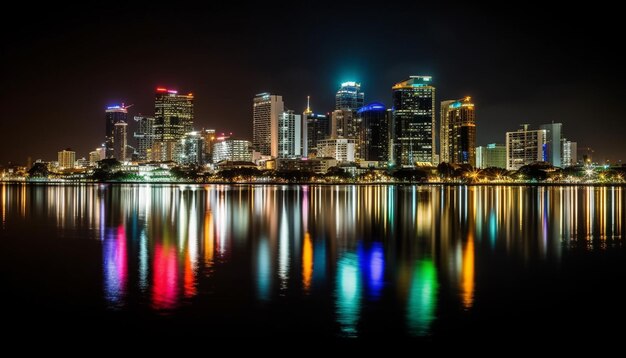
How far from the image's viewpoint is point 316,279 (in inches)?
661

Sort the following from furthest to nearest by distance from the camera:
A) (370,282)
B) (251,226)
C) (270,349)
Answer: (251,226)
(370,282)
(270,349)

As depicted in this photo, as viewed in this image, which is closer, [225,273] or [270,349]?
[270,349]

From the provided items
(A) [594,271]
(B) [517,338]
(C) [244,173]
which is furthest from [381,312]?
(C) [244,173]

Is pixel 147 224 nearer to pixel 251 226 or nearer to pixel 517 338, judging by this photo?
pixel 251 226

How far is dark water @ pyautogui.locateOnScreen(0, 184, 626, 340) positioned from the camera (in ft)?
40.0

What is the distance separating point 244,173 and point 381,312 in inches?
6439

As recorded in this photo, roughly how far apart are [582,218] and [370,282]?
88.9ft

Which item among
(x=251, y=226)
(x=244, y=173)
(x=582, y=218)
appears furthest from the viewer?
(x=244, y=173)

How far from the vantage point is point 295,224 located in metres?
33.8

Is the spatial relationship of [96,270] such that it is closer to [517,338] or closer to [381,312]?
[381,312]

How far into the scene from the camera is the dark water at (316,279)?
480 inches

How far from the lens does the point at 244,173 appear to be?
174875 mm

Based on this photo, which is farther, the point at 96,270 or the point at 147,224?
the point at 147,224

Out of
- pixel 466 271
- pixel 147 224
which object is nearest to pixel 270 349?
pixel 466 271
